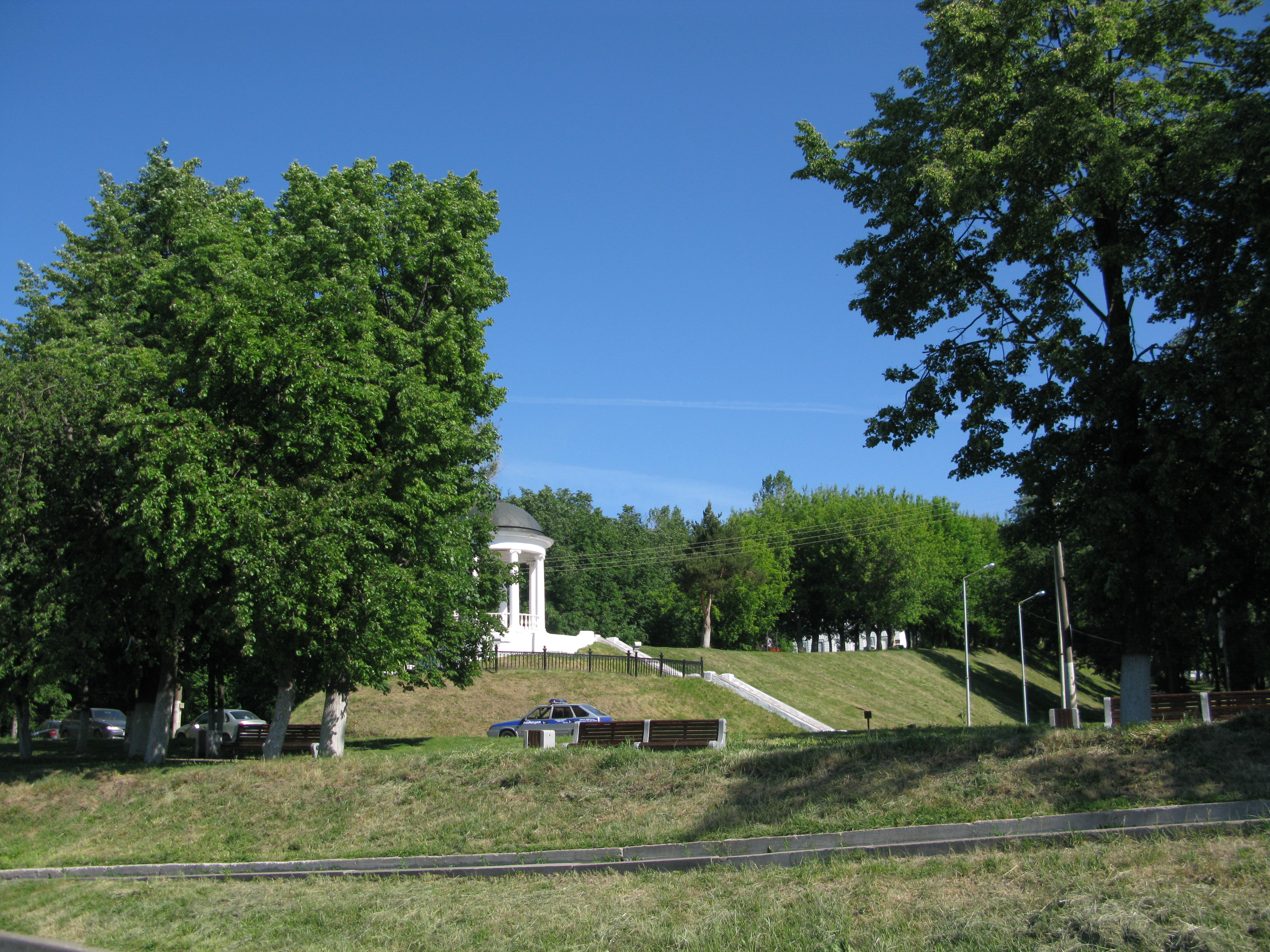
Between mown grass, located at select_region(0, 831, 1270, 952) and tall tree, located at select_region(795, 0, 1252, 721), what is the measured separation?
8.53m

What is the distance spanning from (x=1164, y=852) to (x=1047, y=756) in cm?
381

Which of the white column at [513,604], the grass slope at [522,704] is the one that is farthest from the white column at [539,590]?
the grass slope at [522,704]

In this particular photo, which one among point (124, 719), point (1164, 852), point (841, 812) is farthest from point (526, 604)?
point (1164, 852)

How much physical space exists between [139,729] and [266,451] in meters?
9.99

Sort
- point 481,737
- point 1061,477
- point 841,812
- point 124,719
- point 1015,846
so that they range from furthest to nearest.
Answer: point 124,719
point 481,737
point 1061,477
point 841,812
point 1015,846

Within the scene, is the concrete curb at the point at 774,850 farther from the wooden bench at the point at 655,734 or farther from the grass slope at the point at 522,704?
the grass slope at the point at 522,704

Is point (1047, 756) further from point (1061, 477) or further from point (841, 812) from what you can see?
point (1061, 477)

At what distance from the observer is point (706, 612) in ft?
213

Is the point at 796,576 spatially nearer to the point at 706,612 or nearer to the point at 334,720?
the point at 706,612

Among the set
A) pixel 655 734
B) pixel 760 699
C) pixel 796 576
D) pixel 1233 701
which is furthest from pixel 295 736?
pixel 796 576

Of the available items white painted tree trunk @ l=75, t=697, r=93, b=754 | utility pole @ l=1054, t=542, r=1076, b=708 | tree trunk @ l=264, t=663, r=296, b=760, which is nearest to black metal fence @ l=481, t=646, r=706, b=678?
white painted tree trunk @ l=75, t=697, r=93, b=754

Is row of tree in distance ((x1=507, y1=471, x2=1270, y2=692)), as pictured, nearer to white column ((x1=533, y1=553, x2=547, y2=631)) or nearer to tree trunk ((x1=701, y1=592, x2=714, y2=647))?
tree trunk ((x1=701, y1=592, x2=714, y2=647))

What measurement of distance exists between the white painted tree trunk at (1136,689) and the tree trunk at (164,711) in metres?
19.4

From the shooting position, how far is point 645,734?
18719 mm
